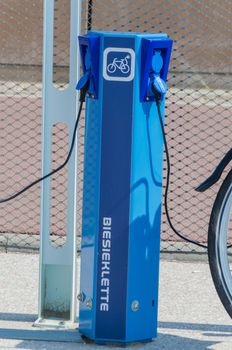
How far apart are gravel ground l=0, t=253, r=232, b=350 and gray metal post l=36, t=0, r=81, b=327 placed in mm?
135

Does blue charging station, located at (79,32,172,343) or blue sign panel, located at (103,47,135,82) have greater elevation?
blue sign panel, located at (103,47,135,82)

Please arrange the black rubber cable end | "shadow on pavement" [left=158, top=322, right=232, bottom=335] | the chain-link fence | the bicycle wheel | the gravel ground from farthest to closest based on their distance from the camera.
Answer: the chain-link fence
"shadow on pavement" [left=158, top=322, right=232, bottom=335]
the gravel ground
the black rubber cable end
the bicycle wheel

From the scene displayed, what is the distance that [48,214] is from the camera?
470 cm

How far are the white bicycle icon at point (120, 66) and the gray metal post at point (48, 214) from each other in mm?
344

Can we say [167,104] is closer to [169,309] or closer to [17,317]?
[169,309]

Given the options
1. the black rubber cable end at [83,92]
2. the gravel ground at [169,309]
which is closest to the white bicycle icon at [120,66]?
the black rubber cable end at [83,92]

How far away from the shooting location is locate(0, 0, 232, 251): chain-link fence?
23.2ft

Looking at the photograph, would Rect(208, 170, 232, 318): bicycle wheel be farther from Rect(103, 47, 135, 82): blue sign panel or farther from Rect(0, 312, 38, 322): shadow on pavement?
Rect(0, 312, 38, 322): shadow on pavement

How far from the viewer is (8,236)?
20.6ft

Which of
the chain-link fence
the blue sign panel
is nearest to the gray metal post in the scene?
the blue sign panel

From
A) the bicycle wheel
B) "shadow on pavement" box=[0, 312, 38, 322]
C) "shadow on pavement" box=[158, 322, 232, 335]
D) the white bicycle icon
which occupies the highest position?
the white bicycle icon

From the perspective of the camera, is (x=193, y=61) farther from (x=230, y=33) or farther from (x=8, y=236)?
(x=8, y=236)

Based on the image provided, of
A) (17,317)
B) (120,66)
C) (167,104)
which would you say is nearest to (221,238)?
(120,66)

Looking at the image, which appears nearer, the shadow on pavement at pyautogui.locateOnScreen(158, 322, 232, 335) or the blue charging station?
the blue charging station
